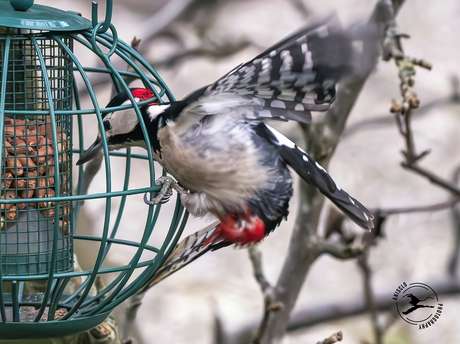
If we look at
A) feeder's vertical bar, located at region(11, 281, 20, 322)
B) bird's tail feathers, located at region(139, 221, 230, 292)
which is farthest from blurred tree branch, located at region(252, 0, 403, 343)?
feeder's vertical bar, located at region(11, 281, 20, 322)

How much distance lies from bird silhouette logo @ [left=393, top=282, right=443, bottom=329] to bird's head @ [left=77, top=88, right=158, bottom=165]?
1846 millimetres

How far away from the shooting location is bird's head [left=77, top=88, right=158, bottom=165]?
1.29m

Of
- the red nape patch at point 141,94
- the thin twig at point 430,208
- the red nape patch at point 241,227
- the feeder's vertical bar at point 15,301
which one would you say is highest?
the red nape patch at point 141,94

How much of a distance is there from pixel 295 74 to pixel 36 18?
20.0 inches

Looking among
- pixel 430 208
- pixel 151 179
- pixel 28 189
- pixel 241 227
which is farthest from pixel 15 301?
pixel 430 208

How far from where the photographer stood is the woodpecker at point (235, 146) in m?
1.13

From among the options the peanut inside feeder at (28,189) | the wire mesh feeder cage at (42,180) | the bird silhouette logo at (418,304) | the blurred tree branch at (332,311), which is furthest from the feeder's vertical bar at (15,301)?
the bird silhouette logo at (418,304)

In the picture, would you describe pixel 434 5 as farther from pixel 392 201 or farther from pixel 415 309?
pixel 415 309

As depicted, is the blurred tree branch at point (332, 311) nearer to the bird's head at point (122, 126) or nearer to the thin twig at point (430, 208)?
the thin twig at point (430, 208)

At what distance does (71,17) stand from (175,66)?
144 centimetres

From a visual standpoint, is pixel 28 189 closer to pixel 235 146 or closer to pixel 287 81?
pixel 235 146

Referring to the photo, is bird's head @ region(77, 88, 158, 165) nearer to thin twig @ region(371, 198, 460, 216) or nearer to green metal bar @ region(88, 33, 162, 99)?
green metal bar @ region(88, 33, 162, 99)

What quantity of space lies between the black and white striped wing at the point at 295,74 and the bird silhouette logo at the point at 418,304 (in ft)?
5.84

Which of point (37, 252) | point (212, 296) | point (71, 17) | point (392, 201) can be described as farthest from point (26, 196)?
point (392, 201)
